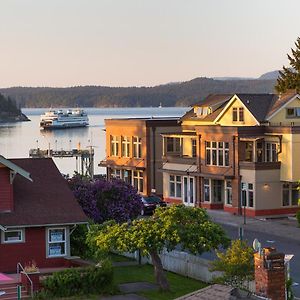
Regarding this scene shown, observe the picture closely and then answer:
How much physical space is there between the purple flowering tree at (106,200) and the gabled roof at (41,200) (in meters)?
3.10

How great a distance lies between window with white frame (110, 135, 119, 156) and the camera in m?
72.8

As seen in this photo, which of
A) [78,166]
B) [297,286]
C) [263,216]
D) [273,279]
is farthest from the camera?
[78,166]

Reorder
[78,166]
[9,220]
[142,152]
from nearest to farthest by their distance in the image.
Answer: [9,220] → [142,152] → [78,166]

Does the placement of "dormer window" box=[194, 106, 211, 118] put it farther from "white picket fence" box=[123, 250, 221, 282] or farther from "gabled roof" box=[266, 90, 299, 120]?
"white picket fence" box=[123, 250, 221, 282]

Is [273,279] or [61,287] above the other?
[273,279]

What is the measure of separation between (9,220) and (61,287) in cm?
524

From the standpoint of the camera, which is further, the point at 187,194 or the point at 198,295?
the point at 187,194

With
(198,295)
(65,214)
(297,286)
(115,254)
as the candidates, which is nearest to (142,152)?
(115,254)

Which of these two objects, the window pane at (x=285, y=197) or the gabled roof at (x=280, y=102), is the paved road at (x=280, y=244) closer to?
the window pane at (x=285, y=197)

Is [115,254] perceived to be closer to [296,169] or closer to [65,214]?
[65,214]

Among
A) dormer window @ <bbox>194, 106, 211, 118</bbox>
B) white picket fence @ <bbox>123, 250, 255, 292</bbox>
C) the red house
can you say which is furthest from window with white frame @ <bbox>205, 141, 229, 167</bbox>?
the red house

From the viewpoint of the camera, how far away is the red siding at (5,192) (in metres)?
36.3

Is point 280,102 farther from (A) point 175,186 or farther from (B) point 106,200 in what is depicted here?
(B) point 106,200

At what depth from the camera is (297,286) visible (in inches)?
1284
